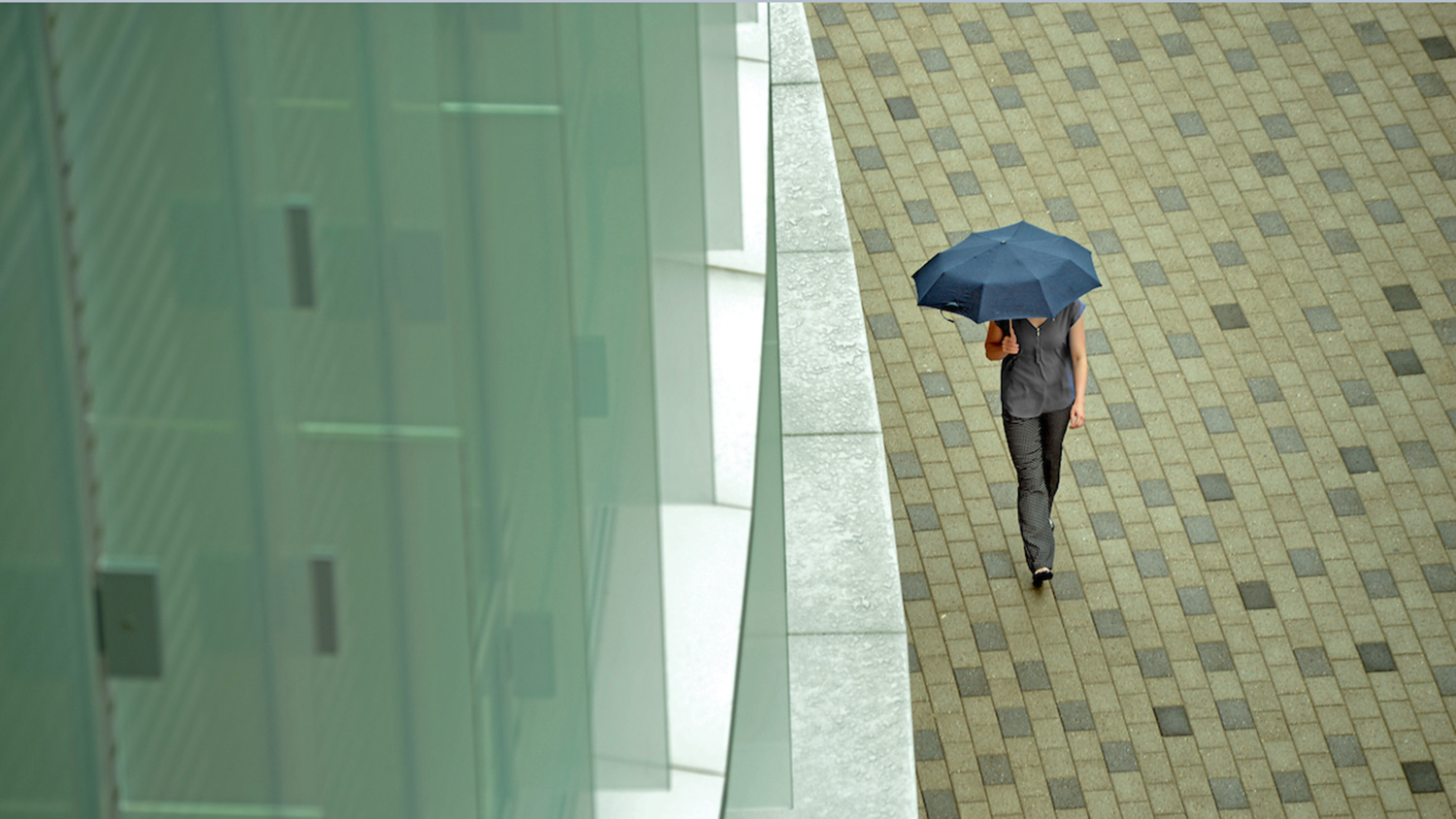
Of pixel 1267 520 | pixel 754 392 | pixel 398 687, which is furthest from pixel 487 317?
pixel 1267 520

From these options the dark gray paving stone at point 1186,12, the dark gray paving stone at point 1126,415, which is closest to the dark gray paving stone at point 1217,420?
the dark gray paving stone at point 1126,415

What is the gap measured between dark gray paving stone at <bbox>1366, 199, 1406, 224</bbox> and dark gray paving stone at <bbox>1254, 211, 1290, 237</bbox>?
0.43 meters

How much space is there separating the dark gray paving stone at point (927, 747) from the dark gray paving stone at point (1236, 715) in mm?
1013

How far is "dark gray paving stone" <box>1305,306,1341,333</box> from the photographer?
23.3 feet

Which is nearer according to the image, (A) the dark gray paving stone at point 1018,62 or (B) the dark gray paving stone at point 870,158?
(B) the dark gray paving stone at point 870,158

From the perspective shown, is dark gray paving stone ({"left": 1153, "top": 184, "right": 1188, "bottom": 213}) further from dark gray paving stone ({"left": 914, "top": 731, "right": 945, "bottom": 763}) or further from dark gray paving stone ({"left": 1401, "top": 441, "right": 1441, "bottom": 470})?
dark gray paving stone ({"left": 914, "top": 731, "right": 945, "bottom": 763})

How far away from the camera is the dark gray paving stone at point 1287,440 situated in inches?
260

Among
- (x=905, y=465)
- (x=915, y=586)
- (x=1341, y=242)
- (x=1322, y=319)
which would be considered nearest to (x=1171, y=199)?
(x=1341, y=242)

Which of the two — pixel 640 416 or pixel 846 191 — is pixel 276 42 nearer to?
pixel 640 416

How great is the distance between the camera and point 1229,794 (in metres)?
5.39

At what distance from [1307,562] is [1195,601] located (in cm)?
51

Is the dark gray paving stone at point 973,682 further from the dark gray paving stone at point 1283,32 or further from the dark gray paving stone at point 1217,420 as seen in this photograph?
the dark gray paving stone at point 1283,32

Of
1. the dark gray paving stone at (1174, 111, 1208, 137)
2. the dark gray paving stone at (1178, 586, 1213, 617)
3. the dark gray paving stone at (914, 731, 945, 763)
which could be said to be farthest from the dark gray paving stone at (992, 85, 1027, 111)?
the dark gray paving stone at (914, 731, 945, 763)

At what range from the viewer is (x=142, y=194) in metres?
1.20
